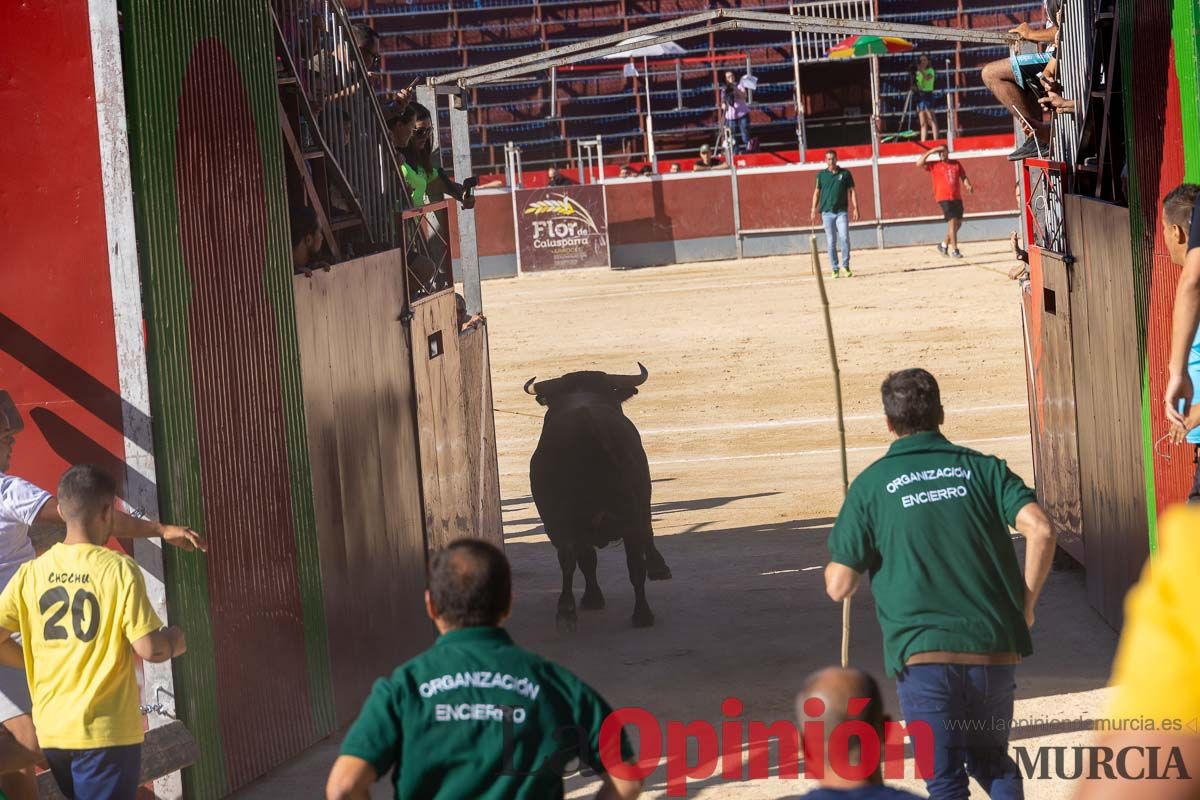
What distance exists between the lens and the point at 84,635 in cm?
441

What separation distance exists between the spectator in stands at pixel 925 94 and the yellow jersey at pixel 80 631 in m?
27.6

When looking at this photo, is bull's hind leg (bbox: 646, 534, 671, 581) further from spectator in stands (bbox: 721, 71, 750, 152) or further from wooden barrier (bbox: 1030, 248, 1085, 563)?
spectator in stands (bbox: 721, 71, 750, 152)

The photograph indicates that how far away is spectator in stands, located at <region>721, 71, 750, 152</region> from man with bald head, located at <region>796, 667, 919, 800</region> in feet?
93.4

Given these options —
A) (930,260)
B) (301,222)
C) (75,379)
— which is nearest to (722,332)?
(930,260)

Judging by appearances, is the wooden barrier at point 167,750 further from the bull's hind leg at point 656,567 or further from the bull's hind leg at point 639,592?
the bull's hind leg at point 656,567

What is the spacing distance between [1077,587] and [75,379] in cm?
596

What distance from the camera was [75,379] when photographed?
5.70 meters

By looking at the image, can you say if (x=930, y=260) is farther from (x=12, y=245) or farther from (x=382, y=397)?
(x=12, y=245)

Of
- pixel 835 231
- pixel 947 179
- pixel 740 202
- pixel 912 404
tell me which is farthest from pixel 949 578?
pixel 740 202

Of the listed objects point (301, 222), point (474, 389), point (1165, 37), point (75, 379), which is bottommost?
point (474, 389)

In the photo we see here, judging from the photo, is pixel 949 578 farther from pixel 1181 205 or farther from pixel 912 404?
pixel 1181 205

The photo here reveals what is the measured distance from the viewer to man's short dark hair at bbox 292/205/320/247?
7.38 metres

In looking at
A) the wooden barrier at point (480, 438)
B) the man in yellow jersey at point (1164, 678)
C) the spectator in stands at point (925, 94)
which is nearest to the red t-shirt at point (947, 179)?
the spectator in stands at point (925, 94)

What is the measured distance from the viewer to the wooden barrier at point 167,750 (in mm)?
5508
